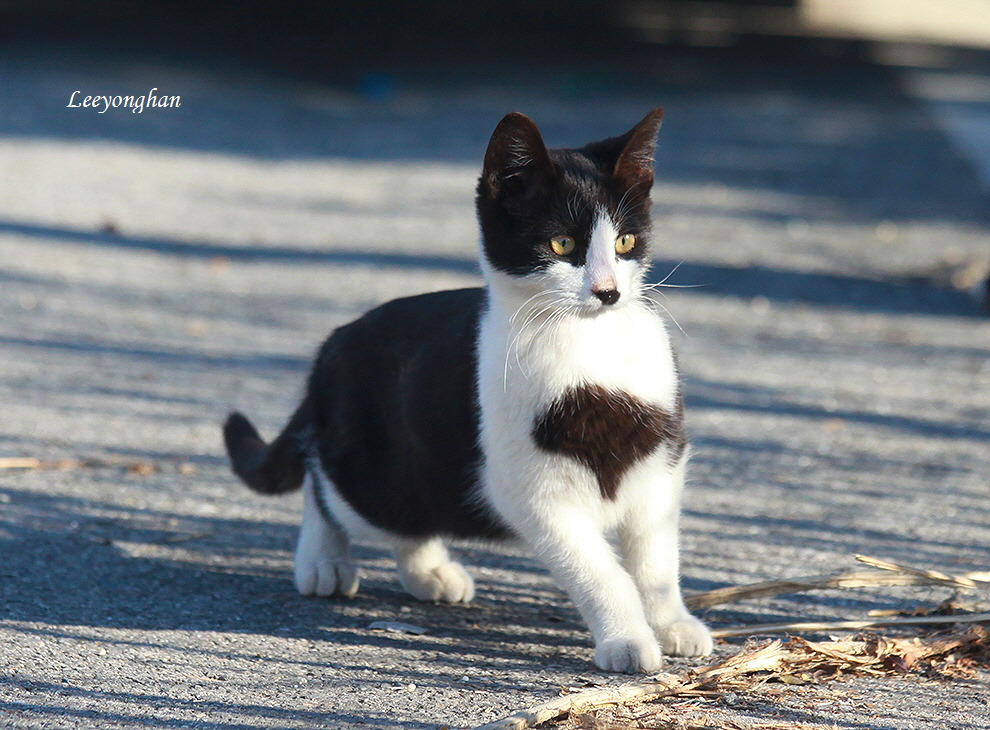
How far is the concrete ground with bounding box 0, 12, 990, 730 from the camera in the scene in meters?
2.42

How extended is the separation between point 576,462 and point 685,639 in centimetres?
46

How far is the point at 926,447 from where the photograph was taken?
160 inches

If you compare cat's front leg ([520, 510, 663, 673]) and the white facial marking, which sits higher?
the white facial marking

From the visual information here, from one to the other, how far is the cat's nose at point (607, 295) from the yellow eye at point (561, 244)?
4.4 inches

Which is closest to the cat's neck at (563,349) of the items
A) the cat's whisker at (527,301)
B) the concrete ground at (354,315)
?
the cat's whisker at (527,301)

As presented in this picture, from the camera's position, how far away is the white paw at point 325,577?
9.32ft

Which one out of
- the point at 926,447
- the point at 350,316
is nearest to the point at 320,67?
the point at 350,316

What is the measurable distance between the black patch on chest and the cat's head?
0.19 metres

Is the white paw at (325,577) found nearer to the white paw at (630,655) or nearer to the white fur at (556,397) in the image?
the white fur at (556,397)

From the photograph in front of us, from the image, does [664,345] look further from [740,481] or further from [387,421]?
[740,481]

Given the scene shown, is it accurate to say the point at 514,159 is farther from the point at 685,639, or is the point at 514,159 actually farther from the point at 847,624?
the point at 847,624

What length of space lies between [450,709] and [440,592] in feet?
2.16

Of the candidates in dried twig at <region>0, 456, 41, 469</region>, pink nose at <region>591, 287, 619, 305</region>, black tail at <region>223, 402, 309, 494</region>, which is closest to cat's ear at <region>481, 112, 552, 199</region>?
pink nose at <region>591, 287, 619, 305</region>

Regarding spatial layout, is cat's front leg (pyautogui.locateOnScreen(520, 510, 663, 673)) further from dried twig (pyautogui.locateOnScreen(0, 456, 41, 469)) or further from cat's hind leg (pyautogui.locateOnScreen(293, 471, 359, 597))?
dried twig (pyautogui.locateOnScreen(0, 456, 41, 469))
